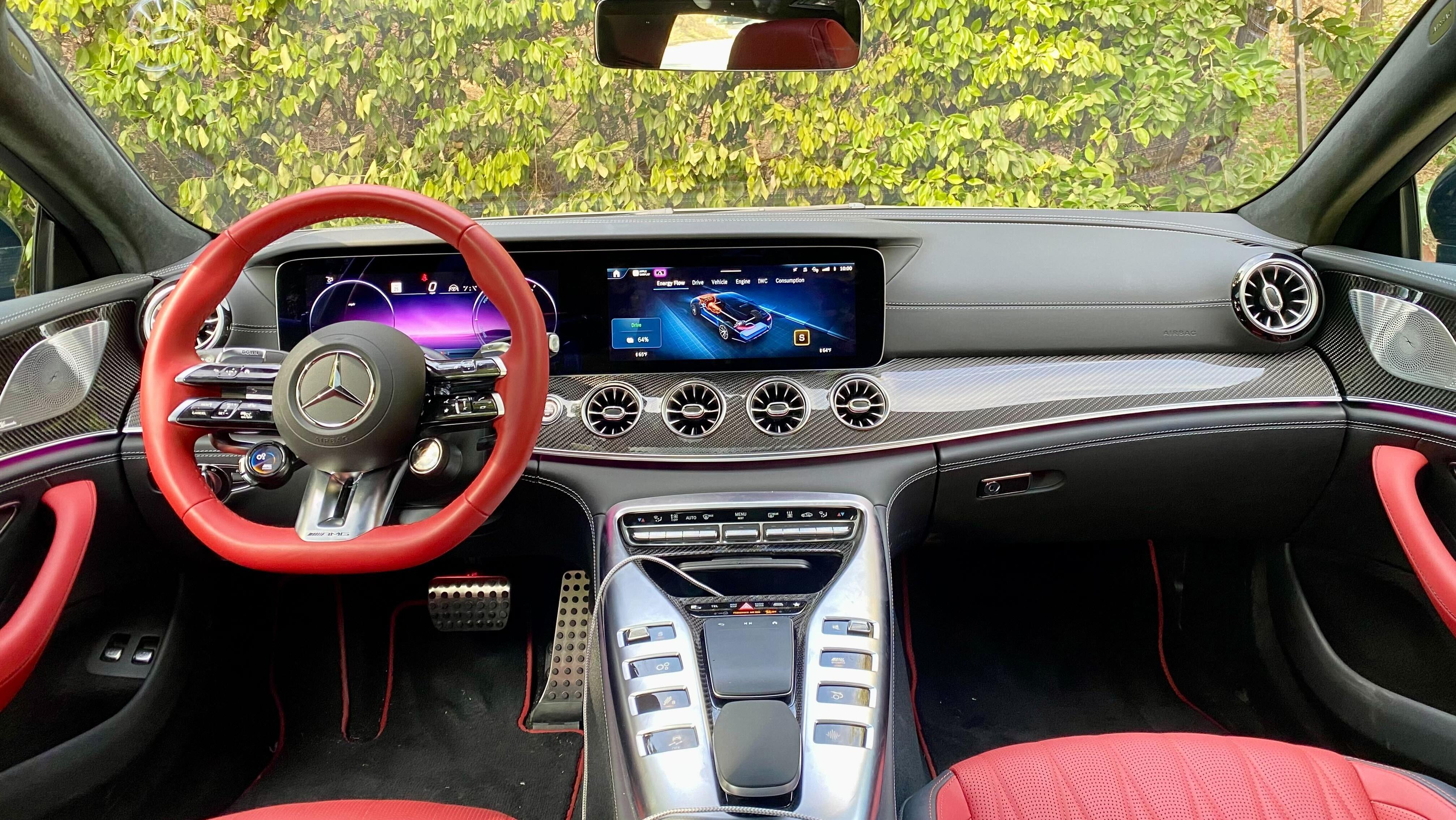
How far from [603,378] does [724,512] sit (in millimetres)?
456

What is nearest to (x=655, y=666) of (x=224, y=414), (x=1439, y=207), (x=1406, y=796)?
(x=224, y=414)

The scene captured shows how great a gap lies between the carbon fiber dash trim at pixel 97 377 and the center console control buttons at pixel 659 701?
4.60 feet

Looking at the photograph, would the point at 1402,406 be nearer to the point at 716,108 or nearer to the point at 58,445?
the point at 716,108

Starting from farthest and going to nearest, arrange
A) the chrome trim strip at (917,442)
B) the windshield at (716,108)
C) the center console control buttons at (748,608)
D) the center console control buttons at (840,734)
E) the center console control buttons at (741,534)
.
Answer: the windshield at (716,108) < the chrome trim strip at (917,442) < the center console control buttons at (741,534) < the center console control buttons at (748,608) < the center console control buttons at (840,734)

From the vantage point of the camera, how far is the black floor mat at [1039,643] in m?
2.57

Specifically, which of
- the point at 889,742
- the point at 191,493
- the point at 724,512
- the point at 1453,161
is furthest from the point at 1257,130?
the point at 191,493

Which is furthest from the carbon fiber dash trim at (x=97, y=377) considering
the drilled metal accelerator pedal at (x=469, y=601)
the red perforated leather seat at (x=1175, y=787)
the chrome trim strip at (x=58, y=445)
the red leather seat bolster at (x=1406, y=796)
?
the red leather seat bolster at (x=1406, y=796)

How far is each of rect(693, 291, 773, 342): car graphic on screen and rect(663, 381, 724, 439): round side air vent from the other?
148 millimetres

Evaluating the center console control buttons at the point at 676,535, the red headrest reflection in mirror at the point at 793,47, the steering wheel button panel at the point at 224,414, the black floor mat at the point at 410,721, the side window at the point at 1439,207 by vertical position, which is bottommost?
the black floor mat at the point at 410,721

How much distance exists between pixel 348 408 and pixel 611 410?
29.1 inches

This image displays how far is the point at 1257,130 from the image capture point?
8.18ft

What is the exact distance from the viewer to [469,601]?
263cm

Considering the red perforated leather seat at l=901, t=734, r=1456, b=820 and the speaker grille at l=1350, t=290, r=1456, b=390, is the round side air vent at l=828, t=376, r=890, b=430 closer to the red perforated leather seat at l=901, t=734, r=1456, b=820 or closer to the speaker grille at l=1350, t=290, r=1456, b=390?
the red perforated leather seat at l=901, t=734, r=1456, b=820

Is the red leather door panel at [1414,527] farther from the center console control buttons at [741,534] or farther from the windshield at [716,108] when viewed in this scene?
the center console control buttons at [741,534]
